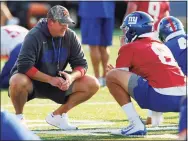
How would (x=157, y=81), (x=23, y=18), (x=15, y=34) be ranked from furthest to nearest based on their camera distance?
1. (x=23, y=18)
2. (x=15, y=34)
3. (x=157, y=81)

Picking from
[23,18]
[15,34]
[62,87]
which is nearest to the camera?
[62,87]

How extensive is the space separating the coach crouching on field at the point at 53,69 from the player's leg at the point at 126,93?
2.02 ft

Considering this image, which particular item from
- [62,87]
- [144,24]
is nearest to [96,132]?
[62,87]

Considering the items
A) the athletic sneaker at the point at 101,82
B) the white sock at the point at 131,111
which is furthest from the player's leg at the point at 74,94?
the athletic sneaker at the point at 101,82

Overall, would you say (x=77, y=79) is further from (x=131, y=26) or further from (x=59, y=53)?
(x=131, y=26)

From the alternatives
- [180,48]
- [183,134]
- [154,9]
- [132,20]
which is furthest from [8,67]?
[183,134]

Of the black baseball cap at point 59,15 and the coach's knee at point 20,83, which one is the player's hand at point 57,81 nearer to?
the coach's knee at point 20,83

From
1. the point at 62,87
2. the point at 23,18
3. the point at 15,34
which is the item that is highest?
the point at 62,87

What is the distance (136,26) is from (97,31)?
5329mm

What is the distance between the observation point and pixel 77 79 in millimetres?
9062

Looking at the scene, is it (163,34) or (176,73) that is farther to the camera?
(163,34)

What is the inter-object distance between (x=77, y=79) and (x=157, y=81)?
1214mm

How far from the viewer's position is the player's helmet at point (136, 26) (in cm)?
845

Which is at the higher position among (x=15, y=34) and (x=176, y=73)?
(x=176, y=73)
